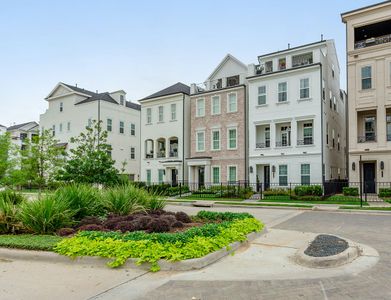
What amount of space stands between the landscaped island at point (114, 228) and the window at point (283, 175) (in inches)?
748

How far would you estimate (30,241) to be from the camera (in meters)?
7.52

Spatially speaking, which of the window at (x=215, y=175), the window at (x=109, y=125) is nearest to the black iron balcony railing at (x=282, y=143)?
the window at (x=215, y=175)

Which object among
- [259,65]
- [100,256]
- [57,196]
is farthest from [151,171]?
[100,256]

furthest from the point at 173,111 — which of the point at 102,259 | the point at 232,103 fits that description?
the point at 102,259

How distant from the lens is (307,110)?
91.7 ft

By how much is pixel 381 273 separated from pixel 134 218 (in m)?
6.07

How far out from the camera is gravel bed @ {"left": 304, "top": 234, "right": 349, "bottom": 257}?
6.79 m

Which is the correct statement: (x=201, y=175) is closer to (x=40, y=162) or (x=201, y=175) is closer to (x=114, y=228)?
(x=40, y=162)

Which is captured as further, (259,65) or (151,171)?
(151,171)

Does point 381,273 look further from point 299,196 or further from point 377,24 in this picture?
point 377,24

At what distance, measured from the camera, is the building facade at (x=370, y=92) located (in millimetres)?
25359

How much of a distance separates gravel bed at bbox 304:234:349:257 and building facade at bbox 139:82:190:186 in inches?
1074

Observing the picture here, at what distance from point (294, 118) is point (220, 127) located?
7.57 meters

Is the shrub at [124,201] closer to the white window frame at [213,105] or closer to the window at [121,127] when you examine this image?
the white window frame at [213,105]
